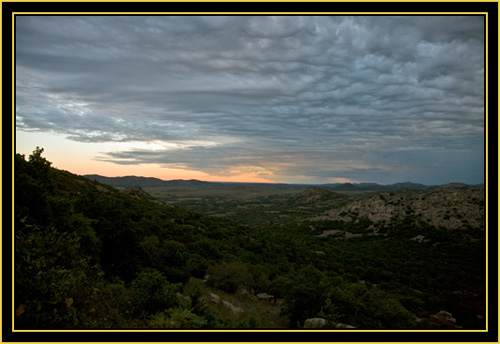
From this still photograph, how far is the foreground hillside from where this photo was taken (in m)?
6.43

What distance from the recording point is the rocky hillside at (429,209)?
155ft

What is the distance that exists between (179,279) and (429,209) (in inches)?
2253

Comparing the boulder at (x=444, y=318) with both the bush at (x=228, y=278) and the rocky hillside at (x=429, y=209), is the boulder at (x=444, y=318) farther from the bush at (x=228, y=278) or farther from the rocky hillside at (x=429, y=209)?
the rocky hillside at (x=429, y=209)

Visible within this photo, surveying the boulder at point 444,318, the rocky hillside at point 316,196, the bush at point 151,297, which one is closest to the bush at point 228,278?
the bush at point 151,297

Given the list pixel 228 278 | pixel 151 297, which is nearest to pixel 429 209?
pixel 228 278

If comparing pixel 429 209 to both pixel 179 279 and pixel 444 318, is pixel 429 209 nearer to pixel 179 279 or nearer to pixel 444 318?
pixel 444 318

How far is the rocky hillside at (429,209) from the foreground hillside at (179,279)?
51.6ft

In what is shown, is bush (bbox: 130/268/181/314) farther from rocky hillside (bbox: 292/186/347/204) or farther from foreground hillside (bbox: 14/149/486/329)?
rocky hillside (bbox: 292/186/347/204)

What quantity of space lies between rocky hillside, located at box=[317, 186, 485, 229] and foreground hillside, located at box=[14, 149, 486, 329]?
619 inches

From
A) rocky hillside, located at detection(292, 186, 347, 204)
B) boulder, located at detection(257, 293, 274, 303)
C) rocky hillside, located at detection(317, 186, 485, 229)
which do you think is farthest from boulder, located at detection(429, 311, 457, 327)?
rocky hillside, located at detection(292, 186, 347, 204)

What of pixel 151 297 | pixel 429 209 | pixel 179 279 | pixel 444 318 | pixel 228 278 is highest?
pixel 151 297

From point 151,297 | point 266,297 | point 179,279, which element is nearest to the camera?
point 151,297

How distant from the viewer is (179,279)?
13742 mm

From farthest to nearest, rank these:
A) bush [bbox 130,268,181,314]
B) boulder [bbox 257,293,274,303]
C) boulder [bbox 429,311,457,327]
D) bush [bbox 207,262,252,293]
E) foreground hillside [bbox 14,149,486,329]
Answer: boulder [bbox 429,311,457,327], bush [bbox 207,262,252,293], boulder [bbox 257,293,274,303], bush [bbox 130,268,181,314], foreground hillside [bbox 14,149,486,329]
